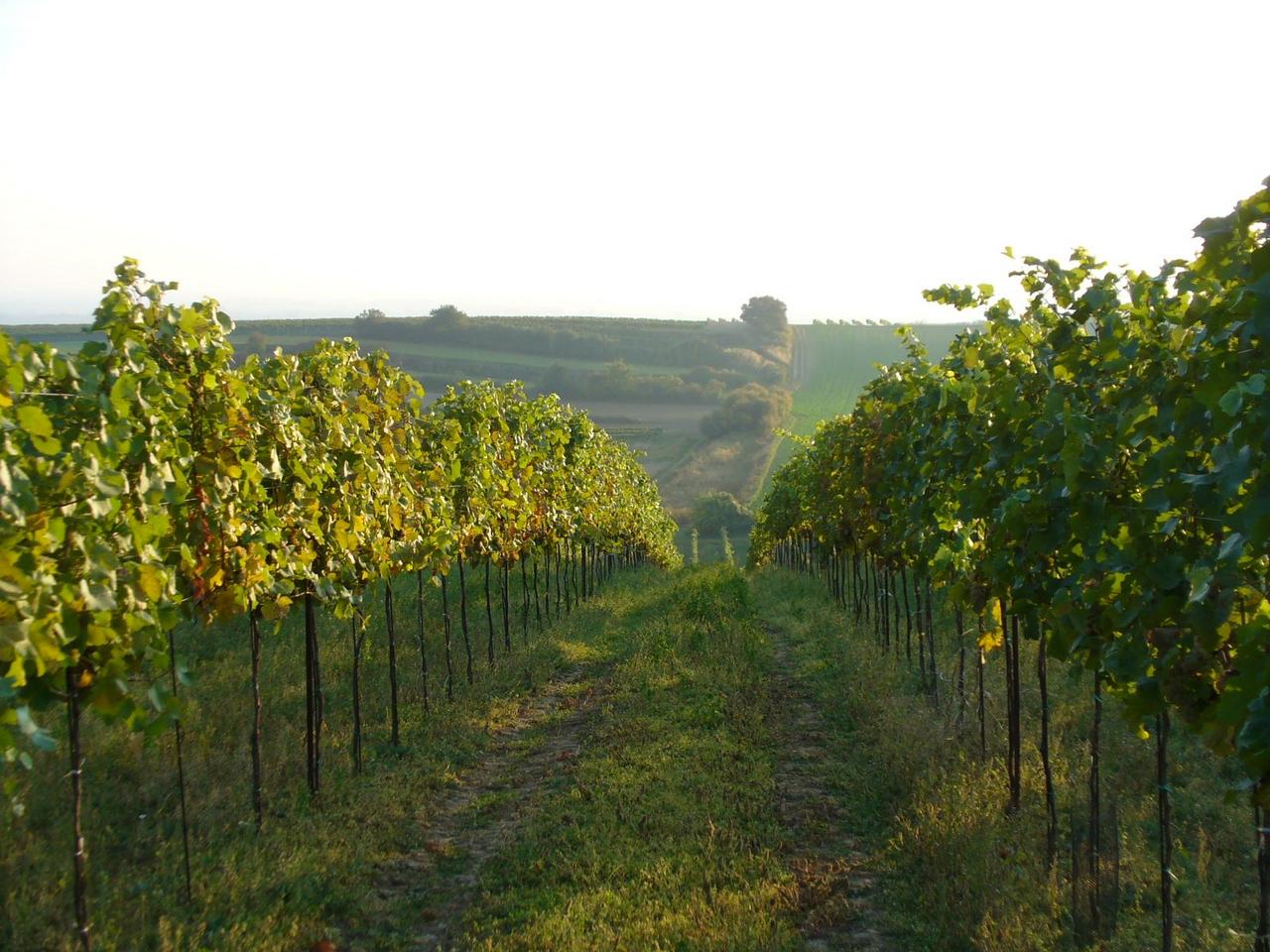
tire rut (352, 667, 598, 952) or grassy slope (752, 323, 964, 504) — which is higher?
grassy slope (752, 323, 964, 504)

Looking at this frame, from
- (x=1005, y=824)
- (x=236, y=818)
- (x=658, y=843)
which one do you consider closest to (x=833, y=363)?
→ (x=1005, y=824)

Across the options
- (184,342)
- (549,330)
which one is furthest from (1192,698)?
(549,330)

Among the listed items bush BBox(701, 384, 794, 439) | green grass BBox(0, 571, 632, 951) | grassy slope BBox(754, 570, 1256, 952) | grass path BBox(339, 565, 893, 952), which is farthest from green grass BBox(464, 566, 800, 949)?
bush BBox(701, 384, 794, 439)

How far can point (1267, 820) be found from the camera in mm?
4543

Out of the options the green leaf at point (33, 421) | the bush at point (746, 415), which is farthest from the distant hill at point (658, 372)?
the green leaf at point (33, 421)

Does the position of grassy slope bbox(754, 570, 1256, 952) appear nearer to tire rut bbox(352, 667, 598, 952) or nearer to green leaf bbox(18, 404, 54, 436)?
tire rut bbox(352, 667, 598, 952)

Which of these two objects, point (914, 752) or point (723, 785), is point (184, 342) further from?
point (914, 752)

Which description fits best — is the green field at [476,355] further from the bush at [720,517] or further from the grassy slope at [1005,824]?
the grassy slope at [1005,824]

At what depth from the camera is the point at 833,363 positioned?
11006cm

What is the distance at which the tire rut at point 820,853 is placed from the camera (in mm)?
6348

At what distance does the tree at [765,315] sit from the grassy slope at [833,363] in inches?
116

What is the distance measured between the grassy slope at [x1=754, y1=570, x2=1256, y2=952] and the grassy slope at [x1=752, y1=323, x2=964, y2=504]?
60886 mm

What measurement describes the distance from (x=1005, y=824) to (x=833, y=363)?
4146 inches

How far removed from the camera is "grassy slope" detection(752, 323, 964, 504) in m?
84.4
